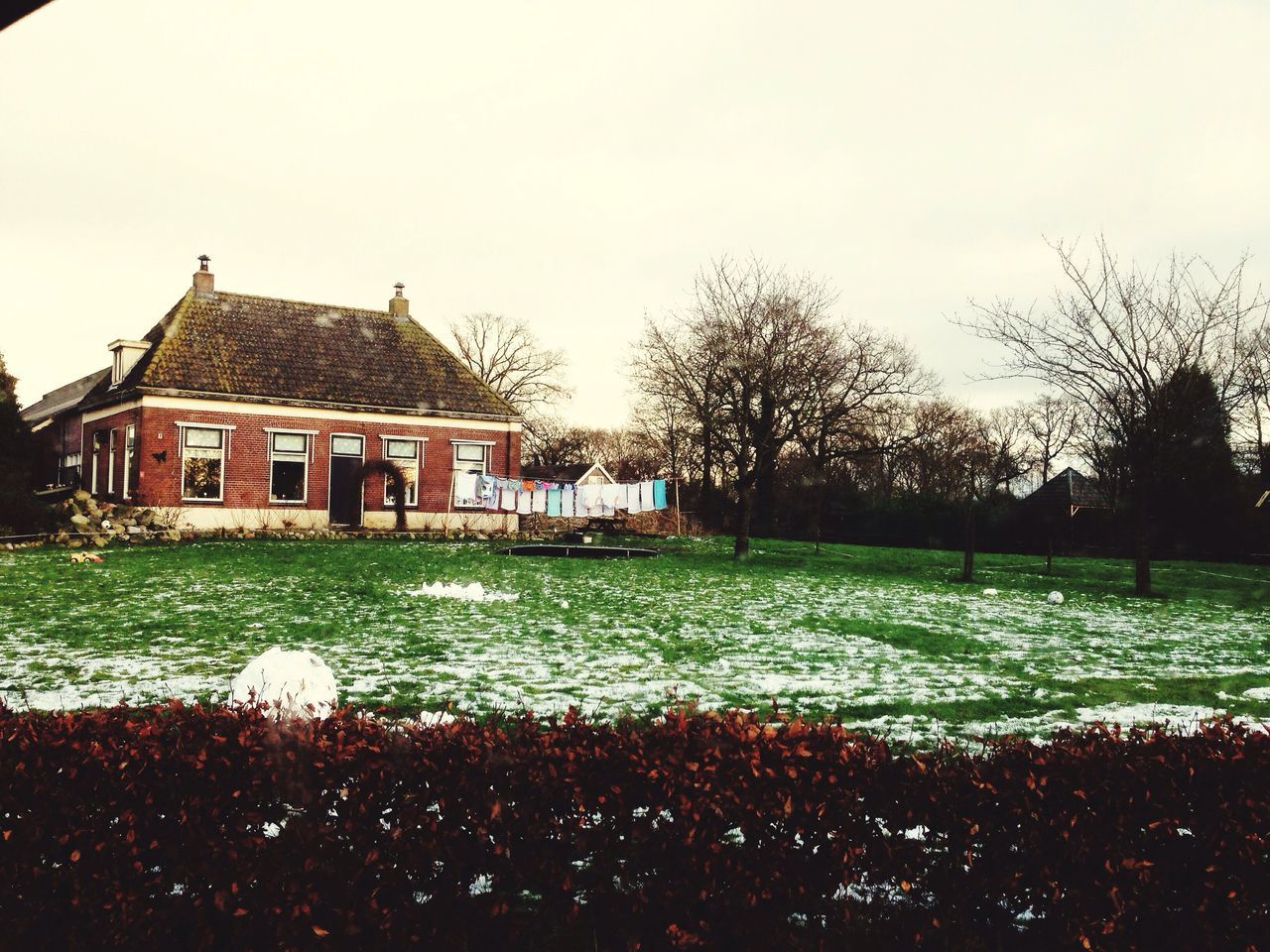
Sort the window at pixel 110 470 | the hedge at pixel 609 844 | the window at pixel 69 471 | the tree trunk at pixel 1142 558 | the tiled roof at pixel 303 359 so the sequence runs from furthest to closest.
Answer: the window at pixel 69 471 < the window at pixel 110 470 < the tiled roof at pixel 303 359 < the tree trunk at pixel 1142 558 < the hedge at pixel 609 844

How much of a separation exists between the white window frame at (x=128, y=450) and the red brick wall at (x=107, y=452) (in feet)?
0.45

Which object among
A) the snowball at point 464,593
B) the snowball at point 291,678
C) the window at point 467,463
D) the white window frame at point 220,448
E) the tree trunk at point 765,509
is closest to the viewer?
the snowball at point 291,678

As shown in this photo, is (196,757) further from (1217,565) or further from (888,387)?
(888,387)

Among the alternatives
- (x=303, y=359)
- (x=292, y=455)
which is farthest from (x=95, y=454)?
(x=303, y=359)

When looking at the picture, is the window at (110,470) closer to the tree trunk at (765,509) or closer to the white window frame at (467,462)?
the white window frame at (467,462)

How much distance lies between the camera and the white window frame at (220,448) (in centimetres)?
2797

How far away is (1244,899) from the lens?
3.50 meters

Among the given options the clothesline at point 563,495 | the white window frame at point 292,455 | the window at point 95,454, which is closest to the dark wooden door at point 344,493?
the white window frame at point 292,455

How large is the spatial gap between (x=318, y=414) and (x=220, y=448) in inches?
A: 134

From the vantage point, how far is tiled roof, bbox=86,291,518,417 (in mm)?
28938

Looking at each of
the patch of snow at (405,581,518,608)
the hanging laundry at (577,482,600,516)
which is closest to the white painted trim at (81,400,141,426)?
the hanging laundry at (577,482,600,516)

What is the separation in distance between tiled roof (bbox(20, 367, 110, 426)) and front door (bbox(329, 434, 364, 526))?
24847 millimetres

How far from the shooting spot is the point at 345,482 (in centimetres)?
3083

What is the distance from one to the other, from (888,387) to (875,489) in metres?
9.32
